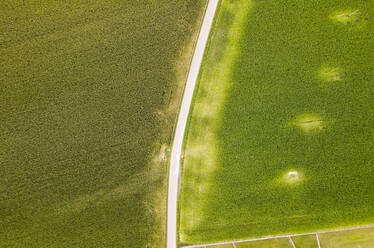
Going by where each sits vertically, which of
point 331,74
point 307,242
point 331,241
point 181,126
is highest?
point 331,74

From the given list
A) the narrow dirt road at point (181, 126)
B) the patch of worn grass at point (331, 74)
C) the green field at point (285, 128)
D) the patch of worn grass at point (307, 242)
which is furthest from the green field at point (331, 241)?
the patch of worn grass at point (331, 74)

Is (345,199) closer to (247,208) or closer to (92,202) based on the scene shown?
(247,208)

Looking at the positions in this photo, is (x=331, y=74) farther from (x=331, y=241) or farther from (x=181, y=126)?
(x=331, y=241)

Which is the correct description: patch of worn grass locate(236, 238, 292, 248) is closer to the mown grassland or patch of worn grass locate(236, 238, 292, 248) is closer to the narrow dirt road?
the narrow dirt road

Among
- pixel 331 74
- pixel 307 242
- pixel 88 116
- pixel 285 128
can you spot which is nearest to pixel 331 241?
pixel 307 242

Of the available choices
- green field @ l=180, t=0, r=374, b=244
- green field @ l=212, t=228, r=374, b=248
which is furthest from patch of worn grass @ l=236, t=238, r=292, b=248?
green field @ l=180, t=0, r=374, b=244

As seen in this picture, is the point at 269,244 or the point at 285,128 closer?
the point at 269,244

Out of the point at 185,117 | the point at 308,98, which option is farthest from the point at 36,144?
the point at 308,98
